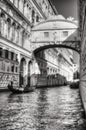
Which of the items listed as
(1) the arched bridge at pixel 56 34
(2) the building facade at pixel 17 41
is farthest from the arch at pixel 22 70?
(1) the arched bridge at pixel 56 34

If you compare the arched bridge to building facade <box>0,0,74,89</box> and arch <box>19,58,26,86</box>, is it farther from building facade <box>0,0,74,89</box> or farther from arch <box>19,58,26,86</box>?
arch <box>19,58,26,86</box>

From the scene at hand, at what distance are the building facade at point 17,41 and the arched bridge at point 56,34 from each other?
1137 mm

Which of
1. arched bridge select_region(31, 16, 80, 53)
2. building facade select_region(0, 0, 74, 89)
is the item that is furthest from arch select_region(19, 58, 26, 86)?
arched bridge select_region(31, 16, 80, 53)

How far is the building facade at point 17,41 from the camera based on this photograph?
21541 mm

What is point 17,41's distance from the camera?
85.3 ft

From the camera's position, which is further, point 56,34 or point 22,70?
point 56,34

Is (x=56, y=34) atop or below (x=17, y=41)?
atop

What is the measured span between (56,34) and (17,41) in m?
6.19

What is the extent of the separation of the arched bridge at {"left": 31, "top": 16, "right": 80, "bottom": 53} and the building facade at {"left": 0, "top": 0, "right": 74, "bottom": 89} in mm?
1137

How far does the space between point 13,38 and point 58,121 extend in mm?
18688

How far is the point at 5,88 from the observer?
2189cm

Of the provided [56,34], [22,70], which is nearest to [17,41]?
[22,70]

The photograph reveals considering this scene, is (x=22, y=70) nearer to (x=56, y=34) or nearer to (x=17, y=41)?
(x=17, y=41)

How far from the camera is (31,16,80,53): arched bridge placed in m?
29.0
